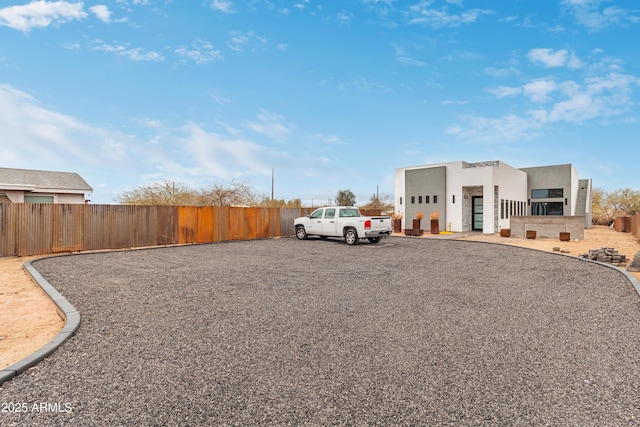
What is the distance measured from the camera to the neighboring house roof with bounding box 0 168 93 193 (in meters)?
21.4

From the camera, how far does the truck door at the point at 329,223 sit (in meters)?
16.7

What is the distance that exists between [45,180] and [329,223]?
806 inches

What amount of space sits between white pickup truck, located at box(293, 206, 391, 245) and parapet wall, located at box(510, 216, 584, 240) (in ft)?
34.3

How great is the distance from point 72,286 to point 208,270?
2971mm

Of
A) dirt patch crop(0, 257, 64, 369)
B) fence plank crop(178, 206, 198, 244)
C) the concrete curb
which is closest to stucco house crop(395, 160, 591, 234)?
fence plank crop(178, 206, 198, 244)

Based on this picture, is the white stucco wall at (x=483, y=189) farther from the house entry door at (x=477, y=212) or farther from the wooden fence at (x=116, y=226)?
the wooden fence at (x=116, y=226)

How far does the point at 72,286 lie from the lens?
7027 millimetres

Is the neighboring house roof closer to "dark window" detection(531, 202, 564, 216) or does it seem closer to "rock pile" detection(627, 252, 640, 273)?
"rock pile" detection(627, 252, 640, 273)

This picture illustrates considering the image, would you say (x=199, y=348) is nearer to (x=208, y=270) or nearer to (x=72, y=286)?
(x=72, y=286)

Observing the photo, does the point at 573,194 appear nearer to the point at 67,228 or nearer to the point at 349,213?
the point at 349,213

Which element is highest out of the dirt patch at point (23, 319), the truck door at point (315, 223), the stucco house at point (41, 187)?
the stucco house at point (41, 187)

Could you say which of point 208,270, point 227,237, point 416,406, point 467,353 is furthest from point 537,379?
point 227,237

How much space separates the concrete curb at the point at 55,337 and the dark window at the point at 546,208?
35382 millimetres

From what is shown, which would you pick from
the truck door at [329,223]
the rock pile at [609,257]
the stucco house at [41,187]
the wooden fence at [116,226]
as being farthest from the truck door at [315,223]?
the stucco house at [41,187]
